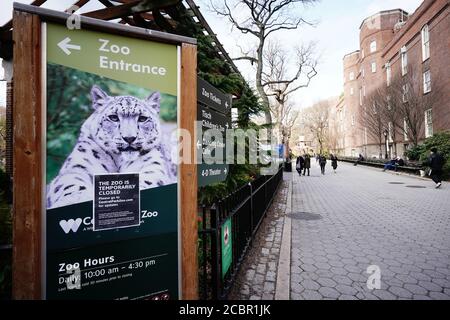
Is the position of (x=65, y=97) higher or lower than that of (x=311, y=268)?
higher

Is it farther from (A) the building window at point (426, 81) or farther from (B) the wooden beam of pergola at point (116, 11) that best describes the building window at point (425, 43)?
(B) the wooden beam of pergola at point (116, 11)

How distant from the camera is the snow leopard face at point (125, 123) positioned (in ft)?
6.22

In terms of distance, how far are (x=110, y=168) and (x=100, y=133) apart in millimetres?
280

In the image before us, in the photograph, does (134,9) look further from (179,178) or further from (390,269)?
(390,269)

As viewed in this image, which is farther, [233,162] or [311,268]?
[233,162]

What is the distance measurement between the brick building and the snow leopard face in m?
25.4

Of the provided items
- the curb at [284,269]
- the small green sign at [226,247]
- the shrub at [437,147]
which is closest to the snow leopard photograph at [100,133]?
the small green sign at [226,247]

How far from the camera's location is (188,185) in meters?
2.25

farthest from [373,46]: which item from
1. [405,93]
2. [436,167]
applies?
[436,167]

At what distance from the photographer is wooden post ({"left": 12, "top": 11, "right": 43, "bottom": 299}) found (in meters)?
1.65

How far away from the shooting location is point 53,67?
5.71 feet

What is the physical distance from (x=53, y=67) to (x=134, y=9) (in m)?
3.15

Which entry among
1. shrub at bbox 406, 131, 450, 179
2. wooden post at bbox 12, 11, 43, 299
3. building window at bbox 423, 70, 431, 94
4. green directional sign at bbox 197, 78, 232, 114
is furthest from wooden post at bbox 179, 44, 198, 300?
building window at bbox 423, 70, 431, 94
